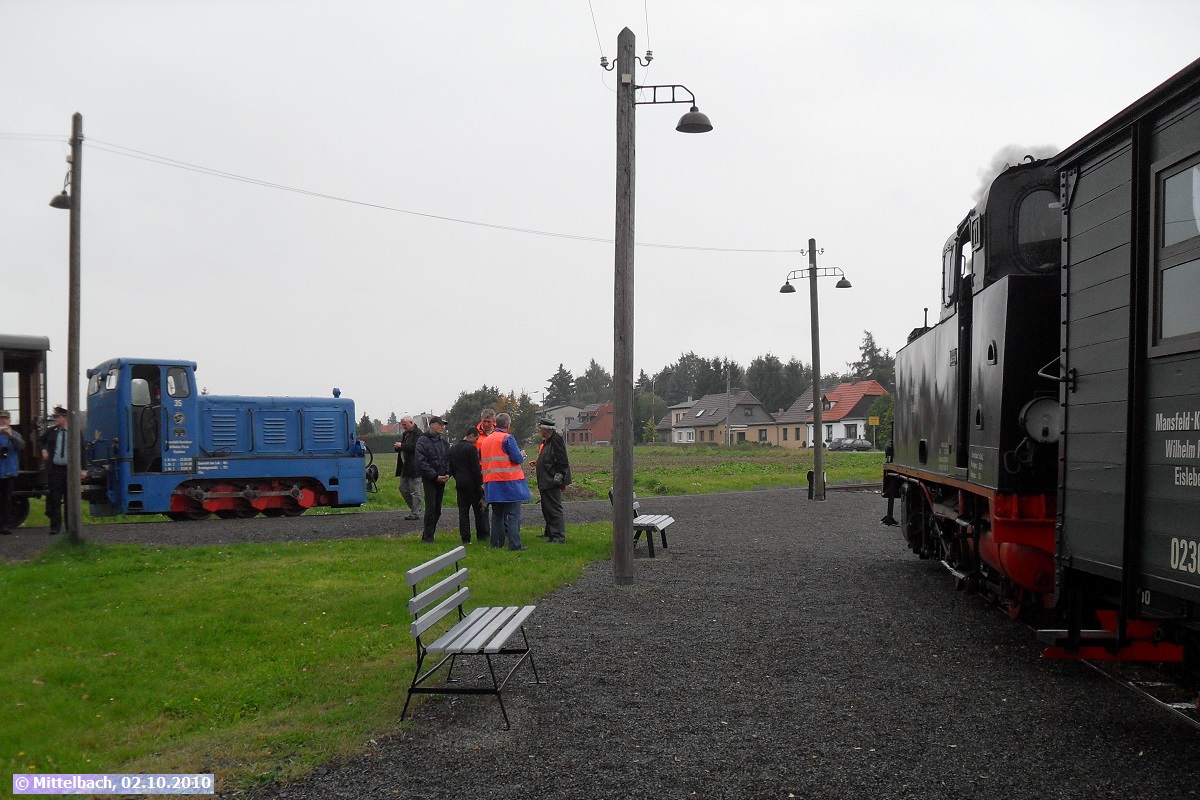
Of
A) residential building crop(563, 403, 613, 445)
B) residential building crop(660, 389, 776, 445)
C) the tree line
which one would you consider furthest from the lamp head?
residential building crop(563, 403, 613, 445)

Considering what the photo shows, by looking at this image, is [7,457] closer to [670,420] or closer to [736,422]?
[736,422]

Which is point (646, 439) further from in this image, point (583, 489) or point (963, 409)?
point (963, 409)

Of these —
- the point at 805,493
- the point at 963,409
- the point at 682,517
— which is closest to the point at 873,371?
the point at 805,493

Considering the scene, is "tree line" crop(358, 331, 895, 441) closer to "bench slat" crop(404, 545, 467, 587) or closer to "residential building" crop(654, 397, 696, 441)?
"residential building" crop(654, 397, 696, 441)

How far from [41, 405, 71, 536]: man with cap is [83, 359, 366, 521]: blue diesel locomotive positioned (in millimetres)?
1763

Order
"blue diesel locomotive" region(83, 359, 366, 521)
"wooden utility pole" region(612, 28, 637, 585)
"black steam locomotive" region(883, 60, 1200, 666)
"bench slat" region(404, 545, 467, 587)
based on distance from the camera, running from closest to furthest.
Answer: "black steam locomotive" region(883, 60, 1200, 666)
"bench slat" region(404, 545, 467, 587)
"wooden utility pole" region(612, 28, 637, 585)
"blue diesel locomotive" region(83, 359, 366, 521)

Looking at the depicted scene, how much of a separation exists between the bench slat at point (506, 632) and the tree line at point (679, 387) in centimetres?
6135

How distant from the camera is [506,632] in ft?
19.6

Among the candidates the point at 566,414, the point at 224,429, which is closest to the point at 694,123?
the point at 224,429

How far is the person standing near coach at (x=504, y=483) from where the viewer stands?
500 inches

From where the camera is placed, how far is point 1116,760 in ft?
15.8

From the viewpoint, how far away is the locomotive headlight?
258 inches

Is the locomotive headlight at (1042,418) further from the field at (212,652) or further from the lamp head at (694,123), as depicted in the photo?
the lamp head at (694,123)

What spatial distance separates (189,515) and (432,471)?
6.83m
